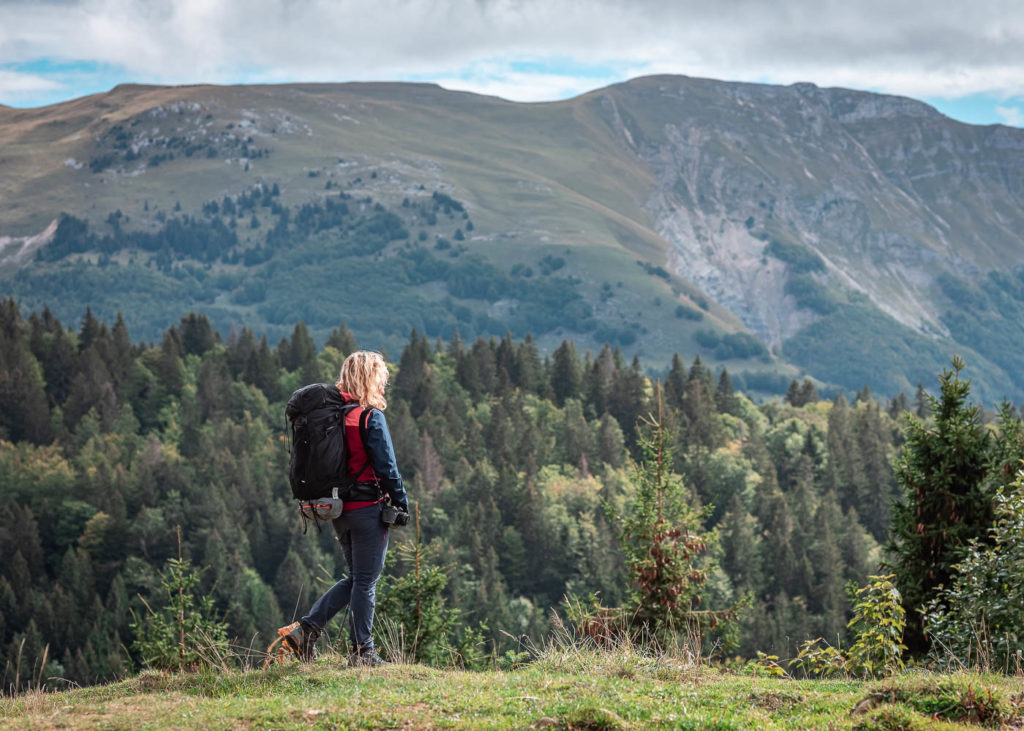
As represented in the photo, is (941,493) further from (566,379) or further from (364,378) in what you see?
(566,379)

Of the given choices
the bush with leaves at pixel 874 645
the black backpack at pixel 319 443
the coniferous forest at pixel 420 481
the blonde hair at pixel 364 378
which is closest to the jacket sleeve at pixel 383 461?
the black backpack at pixel 319 443

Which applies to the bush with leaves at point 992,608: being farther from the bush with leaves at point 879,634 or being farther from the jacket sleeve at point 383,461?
the jacket sleeve at point 383,461

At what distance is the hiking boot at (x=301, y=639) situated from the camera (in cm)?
1426

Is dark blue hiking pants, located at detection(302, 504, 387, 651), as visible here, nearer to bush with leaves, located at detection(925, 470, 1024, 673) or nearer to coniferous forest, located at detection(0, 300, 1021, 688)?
bush with leaves, located at detection(925, 470, 1024, 673)

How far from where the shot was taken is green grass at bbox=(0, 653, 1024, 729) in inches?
430

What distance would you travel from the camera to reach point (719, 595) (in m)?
113

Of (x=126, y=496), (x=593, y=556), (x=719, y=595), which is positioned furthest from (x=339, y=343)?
(x=719, y=595)

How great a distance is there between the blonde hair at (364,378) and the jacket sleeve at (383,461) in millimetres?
368

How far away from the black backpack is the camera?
578 mm

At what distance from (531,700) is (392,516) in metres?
3.24

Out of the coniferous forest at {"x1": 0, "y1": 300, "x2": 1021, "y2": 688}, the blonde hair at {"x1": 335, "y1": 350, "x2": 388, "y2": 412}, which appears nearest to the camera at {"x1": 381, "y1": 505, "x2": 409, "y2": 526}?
the blonde hair at {"x1": 335, "y1": 350, "x2": 388, "y2": 412}

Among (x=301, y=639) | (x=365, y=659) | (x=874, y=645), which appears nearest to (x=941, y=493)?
(x=874, y=645)

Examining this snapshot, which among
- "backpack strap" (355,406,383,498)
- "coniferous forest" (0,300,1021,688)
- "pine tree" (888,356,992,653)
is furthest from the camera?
"coniferous forest" (0,300,1021,688)

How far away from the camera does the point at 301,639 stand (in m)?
14.3
